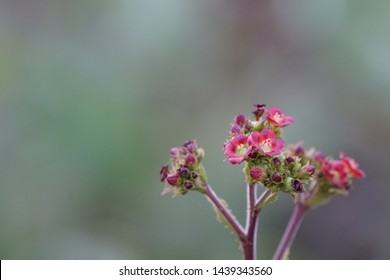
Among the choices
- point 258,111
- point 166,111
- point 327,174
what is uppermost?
point 258,111

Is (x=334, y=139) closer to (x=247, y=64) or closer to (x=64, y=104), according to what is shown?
(x=247, y=64)

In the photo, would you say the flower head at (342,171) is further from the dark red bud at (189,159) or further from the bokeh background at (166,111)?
the bokeh background at (166,111)

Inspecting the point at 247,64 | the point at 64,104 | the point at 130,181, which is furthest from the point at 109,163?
the point at 247,64

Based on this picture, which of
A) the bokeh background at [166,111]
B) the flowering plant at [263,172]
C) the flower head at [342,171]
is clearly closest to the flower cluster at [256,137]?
the flowering plant at [263,172]

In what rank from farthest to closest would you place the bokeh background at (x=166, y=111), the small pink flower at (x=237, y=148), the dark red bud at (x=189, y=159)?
the bokeh background at (x=166, y=111) < the dark red bud at (x=189, y=159) < the small pink flower at (x=237, y=148)

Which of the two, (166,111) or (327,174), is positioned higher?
(327,174)

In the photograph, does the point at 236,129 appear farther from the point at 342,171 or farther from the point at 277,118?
the point at 342,171

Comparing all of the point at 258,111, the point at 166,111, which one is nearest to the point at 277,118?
the point at 258,111
